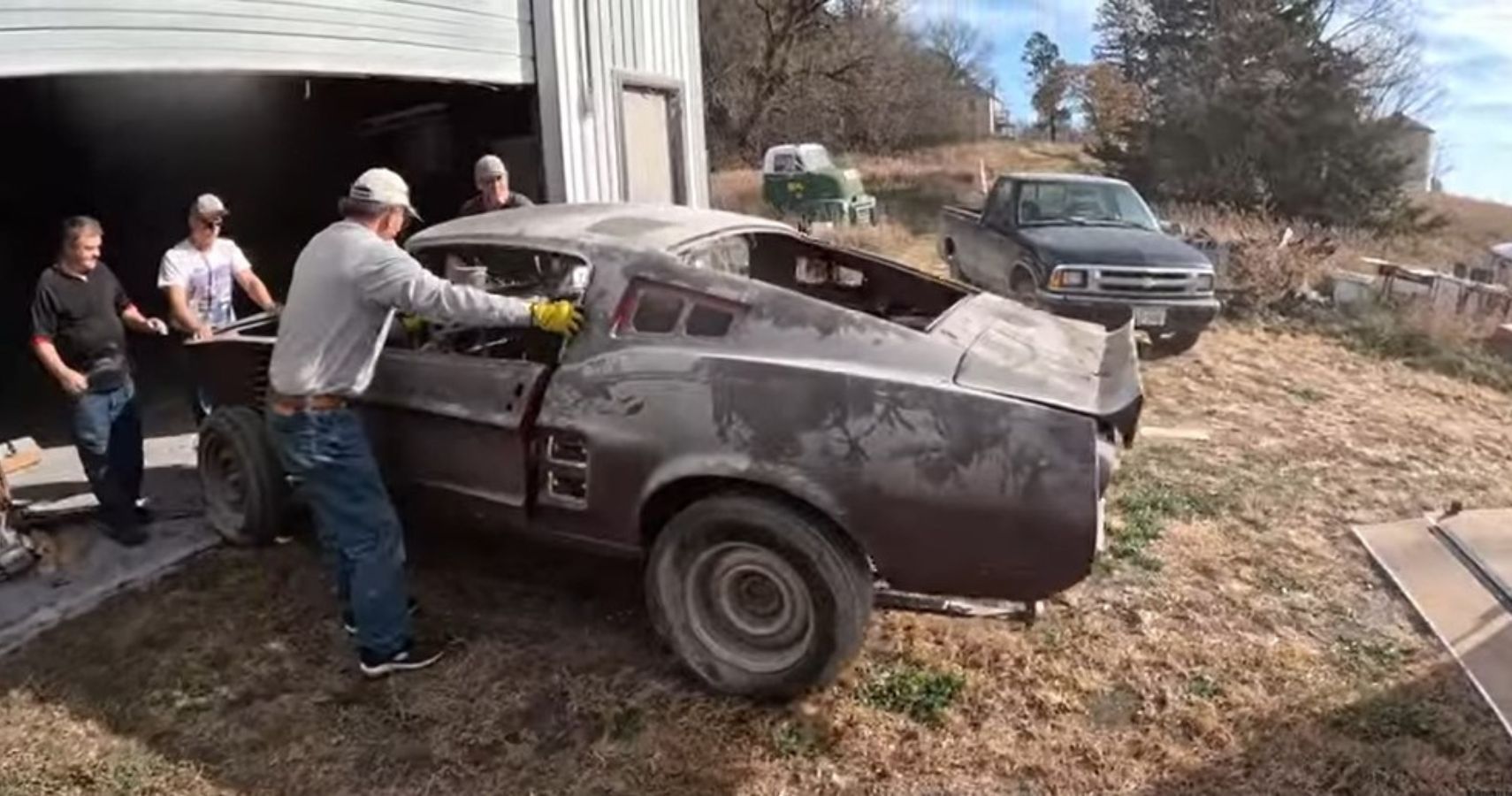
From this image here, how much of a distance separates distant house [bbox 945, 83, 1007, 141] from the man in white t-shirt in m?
34.7

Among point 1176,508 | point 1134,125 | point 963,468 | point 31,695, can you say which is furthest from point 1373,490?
point 1134,125

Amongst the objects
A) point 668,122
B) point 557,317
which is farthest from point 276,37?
point 668,122

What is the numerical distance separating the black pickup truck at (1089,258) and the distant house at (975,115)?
28692 millimetres

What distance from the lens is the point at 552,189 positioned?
763 cm

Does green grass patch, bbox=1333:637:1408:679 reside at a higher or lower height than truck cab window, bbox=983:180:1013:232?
lower

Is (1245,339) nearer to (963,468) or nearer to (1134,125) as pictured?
(963,468)

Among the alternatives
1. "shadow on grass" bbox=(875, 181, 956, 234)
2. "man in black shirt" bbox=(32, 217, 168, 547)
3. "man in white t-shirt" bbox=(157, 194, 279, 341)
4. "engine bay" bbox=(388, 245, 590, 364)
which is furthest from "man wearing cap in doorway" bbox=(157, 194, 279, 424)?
"shadow on grass" bbox=(875, 181, 956, 234)

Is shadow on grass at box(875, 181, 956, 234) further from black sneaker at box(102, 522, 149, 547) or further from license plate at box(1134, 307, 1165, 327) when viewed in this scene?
black sneaker at box(102, 522, 149, 547)

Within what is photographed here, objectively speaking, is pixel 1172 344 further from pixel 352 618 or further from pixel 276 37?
pixel 352 618

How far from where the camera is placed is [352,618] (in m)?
3.99

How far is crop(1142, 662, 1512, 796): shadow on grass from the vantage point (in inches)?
130

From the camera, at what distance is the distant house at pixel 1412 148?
85.5ft

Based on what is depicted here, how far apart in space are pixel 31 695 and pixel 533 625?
1769 millimetres

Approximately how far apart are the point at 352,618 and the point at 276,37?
10.5 feet
